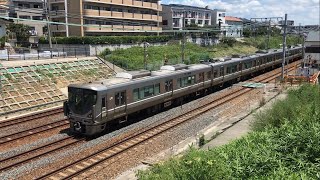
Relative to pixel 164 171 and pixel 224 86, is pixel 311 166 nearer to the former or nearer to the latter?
pixel 164 171

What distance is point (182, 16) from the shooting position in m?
87.2

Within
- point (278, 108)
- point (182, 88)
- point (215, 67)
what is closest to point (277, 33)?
point (215, 67)

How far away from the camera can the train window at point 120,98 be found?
685 inches

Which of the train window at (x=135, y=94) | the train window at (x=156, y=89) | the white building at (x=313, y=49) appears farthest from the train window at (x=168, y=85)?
the white building at (x=313, y=49)

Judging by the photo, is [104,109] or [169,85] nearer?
[104,109]

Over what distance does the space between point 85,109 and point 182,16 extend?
7428cm

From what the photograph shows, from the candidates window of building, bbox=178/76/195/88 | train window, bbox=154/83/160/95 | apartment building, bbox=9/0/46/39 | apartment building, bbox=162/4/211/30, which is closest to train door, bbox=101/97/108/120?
train window, bbox=154/83/160/95

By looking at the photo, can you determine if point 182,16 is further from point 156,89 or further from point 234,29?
point 156,89

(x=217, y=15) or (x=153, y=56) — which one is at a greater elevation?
(x=217, y=15)

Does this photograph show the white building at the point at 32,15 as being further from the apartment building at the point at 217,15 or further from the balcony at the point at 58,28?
the apartment building at the point at 217,15

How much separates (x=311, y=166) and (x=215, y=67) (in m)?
21.5

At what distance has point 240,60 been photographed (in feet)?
113

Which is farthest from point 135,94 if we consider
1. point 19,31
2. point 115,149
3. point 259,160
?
point 19,31

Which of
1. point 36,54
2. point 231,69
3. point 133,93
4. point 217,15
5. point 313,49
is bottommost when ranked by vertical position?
point 133,93
